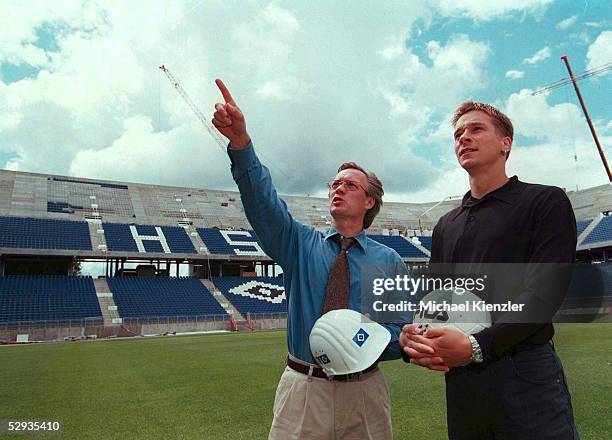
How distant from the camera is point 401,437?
5066 millimetres

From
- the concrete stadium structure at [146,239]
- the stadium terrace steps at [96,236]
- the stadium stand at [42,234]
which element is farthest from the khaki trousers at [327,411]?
the stadium terrace steps at [96,236]

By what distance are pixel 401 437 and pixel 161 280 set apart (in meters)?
35.0

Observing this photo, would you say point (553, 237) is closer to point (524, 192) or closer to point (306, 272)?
point (524, 192)

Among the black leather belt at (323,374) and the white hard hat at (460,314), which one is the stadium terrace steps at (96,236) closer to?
the black leather belt at (323,374)

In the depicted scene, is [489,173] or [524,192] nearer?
[524,192]

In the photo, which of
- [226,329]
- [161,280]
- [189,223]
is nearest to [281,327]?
[226,329]

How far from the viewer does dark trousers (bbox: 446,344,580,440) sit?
1763 millimetres

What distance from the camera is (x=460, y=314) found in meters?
1.78

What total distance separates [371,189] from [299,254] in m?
0.60

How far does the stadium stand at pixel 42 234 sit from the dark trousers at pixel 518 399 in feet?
→ 120

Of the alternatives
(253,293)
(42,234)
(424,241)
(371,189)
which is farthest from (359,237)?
(424,241)

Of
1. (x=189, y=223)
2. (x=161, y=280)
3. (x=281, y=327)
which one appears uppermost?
(x=189, y=223)

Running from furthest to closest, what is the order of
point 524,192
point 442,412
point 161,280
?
point 161,280 → point 442,412 → point 524,192

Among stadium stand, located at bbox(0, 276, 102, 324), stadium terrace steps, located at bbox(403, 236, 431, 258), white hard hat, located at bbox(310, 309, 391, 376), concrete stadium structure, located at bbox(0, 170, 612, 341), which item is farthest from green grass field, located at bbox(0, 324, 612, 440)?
stadium terrace steps, located at bbox(403, 236, 431, 258)
